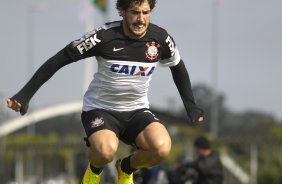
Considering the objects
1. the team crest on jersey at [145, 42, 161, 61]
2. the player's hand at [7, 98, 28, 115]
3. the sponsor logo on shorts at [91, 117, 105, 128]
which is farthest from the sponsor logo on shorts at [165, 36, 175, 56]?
the player's hand at [7, 98, 28, 115]

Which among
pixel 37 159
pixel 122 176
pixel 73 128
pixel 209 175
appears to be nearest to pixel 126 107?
pixel 122 176

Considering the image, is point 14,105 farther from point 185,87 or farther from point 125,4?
point 185,87

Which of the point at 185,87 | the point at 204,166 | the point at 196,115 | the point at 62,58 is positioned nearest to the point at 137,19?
the point at 62,58

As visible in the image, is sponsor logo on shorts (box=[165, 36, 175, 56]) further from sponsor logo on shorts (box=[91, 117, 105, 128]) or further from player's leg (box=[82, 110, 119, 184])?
sponsor logo on shorts (box=[91, 117, 105, 128])

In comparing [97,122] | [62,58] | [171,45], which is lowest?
[97,122]

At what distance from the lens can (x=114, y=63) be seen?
893 cm

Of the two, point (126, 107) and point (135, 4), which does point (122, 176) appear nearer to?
point (126, 107)

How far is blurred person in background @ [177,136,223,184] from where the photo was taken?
14.8 m

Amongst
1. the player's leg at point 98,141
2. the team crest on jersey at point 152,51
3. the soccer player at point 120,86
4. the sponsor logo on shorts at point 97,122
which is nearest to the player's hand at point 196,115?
the soccer player at point 120,86

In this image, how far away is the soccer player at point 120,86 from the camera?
8836 millimetres

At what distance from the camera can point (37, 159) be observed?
2004 inches

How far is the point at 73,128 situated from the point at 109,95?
78.5 meters

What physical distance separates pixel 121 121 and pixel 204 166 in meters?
5.86

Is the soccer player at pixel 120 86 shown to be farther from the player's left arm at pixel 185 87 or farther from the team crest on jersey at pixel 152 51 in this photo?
the player's left arm at pixel 185 87
